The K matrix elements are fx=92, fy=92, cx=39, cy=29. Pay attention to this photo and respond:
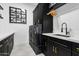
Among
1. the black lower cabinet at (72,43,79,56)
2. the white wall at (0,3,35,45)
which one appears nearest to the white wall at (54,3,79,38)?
the black lower cabinet at (72,43,79,56)

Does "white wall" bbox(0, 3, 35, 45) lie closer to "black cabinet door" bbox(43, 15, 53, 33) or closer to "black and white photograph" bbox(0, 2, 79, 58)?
"black and white photograph" bbox(0, 2, 79, 58)

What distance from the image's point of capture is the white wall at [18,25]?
211cm

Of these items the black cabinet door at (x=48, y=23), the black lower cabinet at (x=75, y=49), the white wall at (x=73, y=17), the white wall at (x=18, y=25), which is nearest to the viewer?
the black lower cabinet at (x=75, y=49)

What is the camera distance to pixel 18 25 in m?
2.27

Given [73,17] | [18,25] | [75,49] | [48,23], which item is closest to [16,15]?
[18,25]

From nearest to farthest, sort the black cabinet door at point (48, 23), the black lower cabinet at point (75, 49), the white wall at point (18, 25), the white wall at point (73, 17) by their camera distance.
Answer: the black lower cabinet at point (75, 49) → the white wall at point (73, 17) → the white wall at point (18, 25) → the black cabinet door at point (48, 23)

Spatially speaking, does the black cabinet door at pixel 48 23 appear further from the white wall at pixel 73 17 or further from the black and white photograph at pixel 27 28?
the white wall at pixel 73 17

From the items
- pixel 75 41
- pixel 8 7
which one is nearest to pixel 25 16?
pixel 8 7

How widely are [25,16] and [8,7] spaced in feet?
Answer: 1.44

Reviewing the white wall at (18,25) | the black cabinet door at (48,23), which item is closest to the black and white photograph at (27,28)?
the white wall at (18,25)

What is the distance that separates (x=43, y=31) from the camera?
2881 millimetres

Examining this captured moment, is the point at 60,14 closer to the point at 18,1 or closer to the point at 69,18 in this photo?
the point at 69,18

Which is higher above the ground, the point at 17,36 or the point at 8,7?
the point at 8,7

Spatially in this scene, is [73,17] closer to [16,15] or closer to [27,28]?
[27,28]
